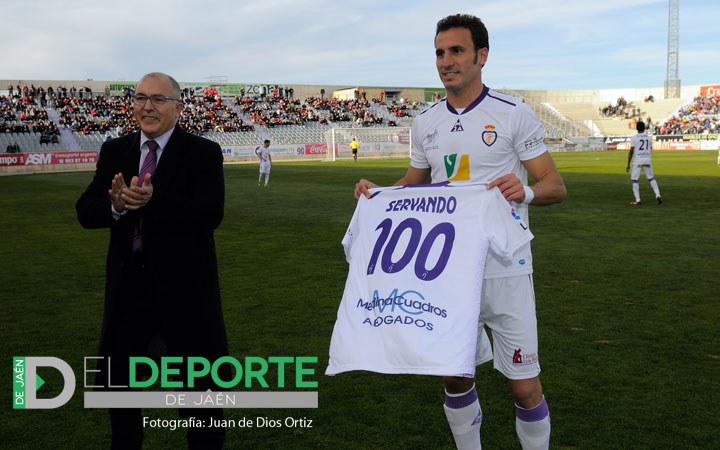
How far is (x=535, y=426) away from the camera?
3137 millimetres

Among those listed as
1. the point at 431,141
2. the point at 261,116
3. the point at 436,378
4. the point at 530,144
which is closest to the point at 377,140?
the point at 261,116

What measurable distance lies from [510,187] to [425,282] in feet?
1.90

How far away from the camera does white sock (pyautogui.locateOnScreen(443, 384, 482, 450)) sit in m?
3.35

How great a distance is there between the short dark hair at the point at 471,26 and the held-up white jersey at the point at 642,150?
13784mm

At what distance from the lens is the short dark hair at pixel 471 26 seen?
10.6 ft

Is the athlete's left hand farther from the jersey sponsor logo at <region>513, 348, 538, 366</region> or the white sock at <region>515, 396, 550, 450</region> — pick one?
the white sock at <region>515, 396, 550, 450</region>

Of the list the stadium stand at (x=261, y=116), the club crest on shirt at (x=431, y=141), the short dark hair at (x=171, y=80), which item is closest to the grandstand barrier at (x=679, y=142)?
the stadium stand at (x=261, y=116)

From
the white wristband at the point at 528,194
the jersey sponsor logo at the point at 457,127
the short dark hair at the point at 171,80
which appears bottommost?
the white wristband at the point at 528,194

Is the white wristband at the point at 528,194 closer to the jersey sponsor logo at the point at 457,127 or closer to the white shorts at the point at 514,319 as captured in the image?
the white shorts at the point at 514,319

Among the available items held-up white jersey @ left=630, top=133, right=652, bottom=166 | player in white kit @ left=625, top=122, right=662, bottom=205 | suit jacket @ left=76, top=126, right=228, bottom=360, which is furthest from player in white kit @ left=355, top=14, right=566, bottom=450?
held-up white jersey @ left=630, top=133, right=652, bottom=166

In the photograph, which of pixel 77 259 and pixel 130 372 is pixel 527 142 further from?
pixel 77 259

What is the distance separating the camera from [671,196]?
1755cm

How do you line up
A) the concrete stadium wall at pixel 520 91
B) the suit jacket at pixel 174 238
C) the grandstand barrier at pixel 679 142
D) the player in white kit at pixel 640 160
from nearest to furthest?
the suit jacket at pixel 174 238
the player in white kit at pixel 640 160
the grandstand barrier at pixel 679 142
the concrete stadium wall at pixel 520 91

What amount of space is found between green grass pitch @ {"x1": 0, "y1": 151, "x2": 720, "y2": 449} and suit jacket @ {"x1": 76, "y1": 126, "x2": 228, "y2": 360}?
117cm
